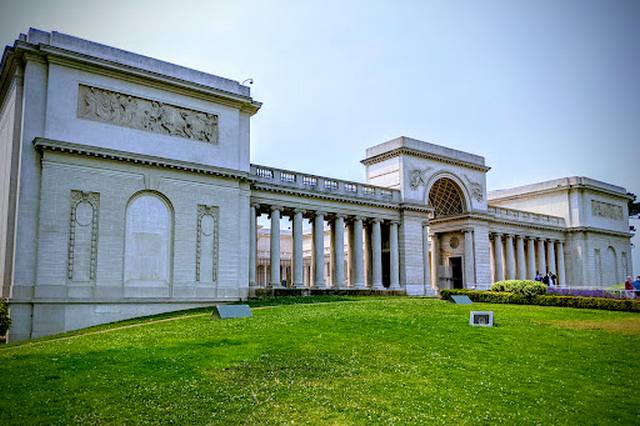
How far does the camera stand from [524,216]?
2354 inches

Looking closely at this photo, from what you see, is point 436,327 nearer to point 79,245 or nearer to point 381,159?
point 79,245

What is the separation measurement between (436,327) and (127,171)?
18.7 meters

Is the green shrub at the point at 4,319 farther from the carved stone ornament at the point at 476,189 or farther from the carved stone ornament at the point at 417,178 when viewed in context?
the carved stone ornament at the point at 476,189

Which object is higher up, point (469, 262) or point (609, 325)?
point (469, 262)

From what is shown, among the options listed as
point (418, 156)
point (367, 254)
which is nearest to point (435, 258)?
point (367, 254)

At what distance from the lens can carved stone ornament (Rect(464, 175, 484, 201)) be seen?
169 ft

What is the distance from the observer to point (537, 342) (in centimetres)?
1839

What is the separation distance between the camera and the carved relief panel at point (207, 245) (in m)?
31.2

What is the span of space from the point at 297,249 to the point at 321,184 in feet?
18.7

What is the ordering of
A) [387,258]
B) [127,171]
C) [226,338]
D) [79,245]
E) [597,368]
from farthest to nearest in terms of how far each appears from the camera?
[387,258] < [127,171] < [79,245] < [226,338] < [597,368]

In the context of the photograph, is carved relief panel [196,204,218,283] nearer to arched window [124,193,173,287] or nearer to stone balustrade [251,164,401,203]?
arched window [124,193,173,287]

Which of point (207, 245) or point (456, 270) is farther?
point (456, 270)

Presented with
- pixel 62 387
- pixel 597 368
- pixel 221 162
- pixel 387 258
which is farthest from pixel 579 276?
pixel 62 387

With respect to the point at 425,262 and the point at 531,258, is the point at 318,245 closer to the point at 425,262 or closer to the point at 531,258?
the point at 425,262
